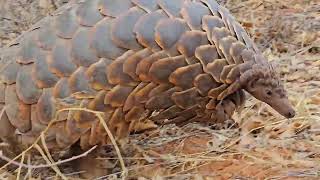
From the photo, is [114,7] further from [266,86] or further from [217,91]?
[266,86]

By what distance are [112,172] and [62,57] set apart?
564 mm

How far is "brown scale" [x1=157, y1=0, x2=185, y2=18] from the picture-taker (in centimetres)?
271

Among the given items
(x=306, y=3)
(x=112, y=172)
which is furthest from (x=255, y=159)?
(x=306, y=3)

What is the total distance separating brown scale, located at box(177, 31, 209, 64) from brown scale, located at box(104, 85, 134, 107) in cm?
23

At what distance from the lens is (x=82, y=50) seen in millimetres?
2680

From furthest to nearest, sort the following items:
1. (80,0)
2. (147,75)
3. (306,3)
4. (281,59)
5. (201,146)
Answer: (306,3), (281,59), (201,146), (80,0), (147,75)

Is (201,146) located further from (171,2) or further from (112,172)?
(171,2)

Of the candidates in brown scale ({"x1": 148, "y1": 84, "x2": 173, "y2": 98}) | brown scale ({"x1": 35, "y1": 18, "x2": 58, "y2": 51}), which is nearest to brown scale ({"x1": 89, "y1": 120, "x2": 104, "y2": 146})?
brown scale ({"x1": 148, "y1": 84, "x2": 173, "y2": 98})

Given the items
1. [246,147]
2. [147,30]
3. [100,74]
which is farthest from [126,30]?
[246,147]

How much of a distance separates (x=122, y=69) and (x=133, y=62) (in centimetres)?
5

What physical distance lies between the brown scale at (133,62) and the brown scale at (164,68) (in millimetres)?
49

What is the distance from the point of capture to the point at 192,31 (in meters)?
2.69

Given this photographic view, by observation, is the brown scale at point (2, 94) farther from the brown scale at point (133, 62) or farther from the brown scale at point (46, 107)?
the brown scale at point (133, 62)

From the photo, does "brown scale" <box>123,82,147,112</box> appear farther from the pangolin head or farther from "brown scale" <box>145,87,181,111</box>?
the pangolin head
